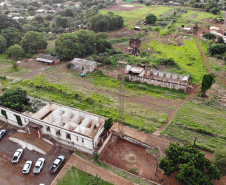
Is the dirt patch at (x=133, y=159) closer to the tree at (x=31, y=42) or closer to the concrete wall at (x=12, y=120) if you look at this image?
the concrete wall at (x=12, y=120)

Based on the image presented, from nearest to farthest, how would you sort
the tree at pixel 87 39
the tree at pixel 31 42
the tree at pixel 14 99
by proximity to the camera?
the tree at pixel 14 99
the tree at pixel 87 39
the tree at pixel 31 42

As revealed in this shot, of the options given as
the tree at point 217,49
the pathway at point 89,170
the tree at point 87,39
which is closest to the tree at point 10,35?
the tree at point 87,39

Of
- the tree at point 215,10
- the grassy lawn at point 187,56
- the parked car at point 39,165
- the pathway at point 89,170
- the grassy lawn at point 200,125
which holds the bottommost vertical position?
the pathway at point 89,170

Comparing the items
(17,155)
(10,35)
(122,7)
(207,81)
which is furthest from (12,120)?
(122,7)

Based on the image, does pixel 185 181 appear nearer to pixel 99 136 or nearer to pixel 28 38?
pixel 99 136

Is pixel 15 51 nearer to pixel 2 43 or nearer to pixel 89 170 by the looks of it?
pixel 2 43

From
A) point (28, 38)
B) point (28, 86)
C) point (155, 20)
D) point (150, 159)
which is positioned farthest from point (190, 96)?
point (155, 20)
